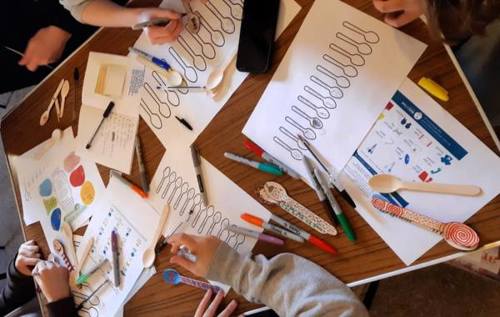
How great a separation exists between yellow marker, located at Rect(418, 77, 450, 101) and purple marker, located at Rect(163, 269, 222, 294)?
0.53m

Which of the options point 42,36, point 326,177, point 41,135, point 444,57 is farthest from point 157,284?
point 42,36

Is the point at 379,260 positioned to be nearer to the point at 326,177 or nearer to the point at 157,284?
the point at 326,177

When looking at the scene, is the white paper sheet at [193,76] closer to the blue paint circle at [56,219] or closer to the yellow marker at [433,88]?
the yellow marker at [433,88]

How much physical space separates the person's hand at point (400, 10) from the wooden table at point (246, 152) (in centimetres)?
2

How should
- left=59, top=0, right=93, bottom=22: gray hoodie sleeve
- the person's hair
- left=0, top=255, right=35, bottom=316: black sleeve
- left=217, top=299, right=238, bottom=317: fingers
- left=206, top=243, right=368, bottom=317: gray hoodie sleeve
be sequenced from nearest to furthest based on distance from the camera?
the person's hair → left=206, top=243, right=368, bottom=317: gray hoodie sleeve → left=217, top=299, right=238, bottom=317: fingers → left=59, top=0, right=93, bottom=22: gray hoodie sleeve → left=0, top=255, right=35, bottom=316: black sleeve

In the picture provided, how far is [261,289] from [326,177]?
0.23 metres

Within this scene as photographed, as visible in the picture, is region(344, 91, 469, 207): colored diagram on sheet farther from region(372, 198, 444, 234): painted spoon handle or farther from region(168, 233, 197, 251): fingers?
region(168, 233, 197, 251): fingers

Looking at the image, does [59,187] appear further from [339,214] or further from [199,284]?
[339,214]

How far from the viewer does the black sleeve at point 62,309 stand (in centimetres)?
97

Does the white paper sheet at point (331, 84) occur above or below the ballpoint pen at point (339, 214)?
above

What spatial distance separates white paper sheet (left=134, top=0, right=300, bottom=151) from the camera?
793mm

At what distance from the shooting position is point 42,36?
1.26m

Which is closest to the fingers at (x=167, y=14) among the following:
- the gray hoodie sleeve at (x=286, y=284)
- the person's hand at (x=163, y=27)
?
the person's hand at (x=163, y=27)

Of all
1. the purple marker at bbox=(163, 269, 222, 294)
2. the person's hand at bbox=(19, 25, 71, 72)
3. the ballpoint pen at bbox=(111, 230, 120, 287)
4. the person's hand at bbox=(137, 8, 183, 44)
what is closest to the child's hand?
the ballpoint pen at bbox=(111, 230, 120, 287)
